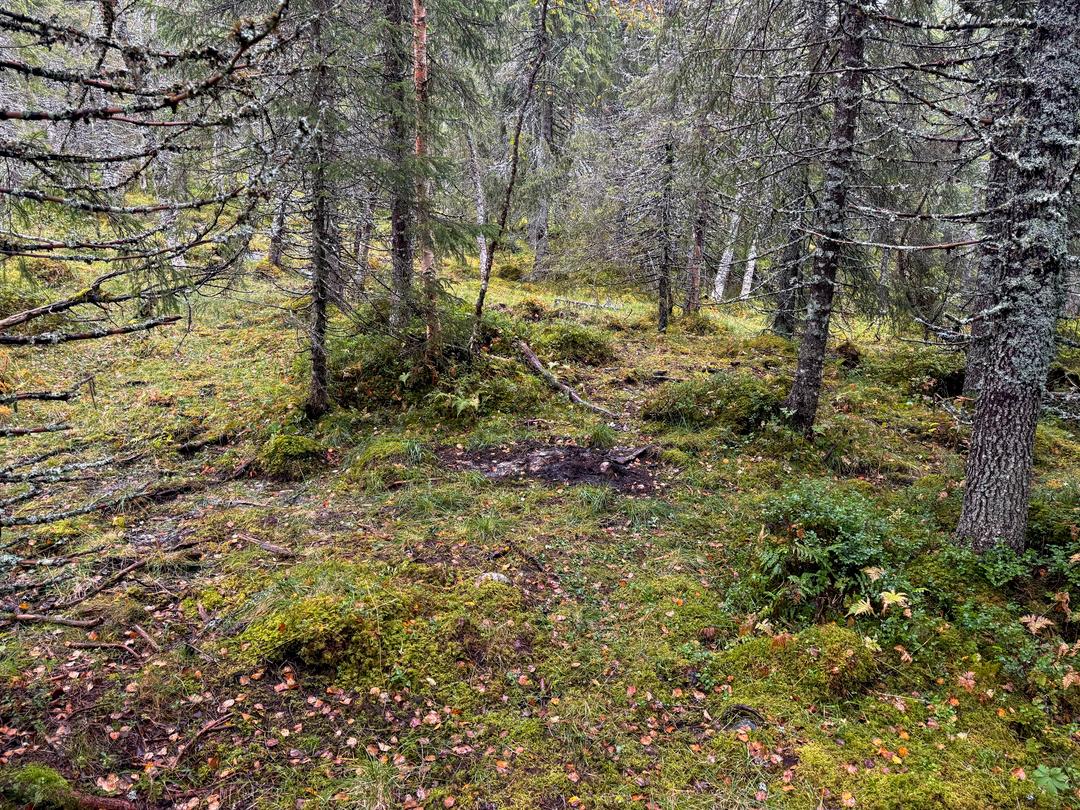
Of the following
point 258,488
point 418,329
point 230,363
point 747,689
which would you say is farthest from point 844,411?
point 230,363

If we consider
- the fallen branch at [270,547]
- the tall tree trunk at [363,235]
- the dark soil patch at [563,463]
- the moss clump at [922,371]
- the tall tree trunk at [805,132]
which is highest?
the tall tree trunk at [805,132]

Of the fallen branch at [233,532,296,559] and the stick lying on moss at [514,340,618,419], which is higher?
the stick lying on moss at [514,340,618,419]

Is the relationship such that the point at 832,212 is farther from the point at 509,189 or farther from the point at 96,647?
the point at 96,647

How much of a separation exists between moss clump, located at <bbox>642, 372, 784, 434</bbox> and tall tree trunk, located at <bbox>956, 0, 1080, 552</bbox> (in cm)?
383

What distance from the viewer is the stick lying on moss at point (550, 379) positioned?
408 inches

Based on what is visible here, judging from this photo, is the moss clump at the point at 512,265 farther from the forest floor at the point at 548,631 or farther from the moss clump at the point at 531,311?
the forest floor at the point at 548,631

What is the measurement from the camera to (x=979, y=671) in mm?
4320

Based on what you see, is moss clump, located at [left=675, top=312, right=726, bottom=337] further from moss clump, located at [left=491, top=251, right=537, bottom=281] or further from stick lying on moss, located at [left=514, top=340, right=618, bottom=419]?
moss clump, located at [left=491, top=251, right=537, bottom=281]

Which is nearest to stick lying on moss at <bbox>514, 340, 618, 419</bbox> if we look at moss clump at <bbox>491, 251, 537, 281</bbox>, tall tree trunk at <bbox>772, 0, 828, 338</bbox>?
tall tree trunk at <bbox>772, 0, 828, 338</bbox>

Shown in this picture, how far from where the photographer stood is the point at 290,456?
846 cm

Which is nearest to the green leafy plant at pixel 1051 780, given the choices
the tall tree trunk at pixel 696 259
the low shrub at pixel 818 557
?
the low shrub at pixel 818 557

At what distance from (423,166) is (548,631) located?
7.31 meters

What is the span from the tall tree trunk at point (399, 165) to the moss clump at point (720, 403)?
15.4 ft

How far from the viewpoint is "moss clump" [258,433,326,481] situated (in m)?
8.30
